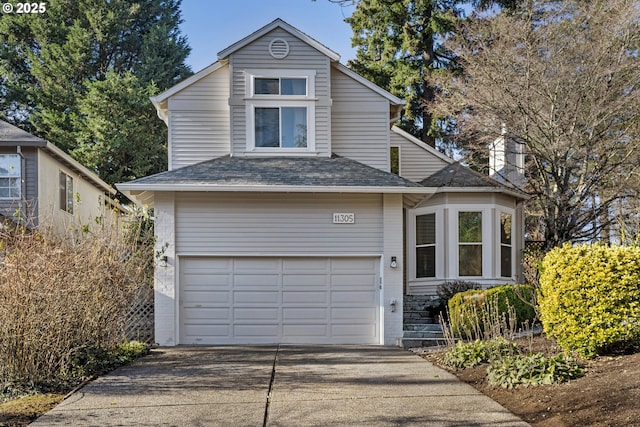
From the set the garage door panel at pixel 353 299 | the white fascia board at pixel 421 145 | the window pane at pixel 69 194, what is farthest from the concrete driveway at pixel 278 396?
the window pane at pixel 69 194

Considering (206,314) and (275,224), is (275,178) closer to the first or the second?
(275,224)

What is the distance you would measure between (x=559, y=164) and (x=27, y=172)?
550 inches

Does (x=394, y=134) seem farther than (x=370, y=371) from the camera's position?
Yes

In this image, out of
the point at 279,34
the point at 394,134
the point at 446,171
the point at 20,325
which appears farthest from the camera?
the point at 394,134

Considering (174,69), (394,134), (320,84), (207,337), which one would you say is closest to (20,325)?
(207,337)

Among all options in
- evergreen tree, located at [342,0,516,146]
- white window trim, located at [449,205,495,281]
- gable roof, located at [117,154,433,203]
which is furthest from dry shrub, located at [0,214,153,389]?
evergreen tree, located at [342,0,516,146]

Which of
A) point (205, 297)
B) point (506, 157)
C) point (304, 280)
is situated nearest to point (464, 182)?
point (506, 157)

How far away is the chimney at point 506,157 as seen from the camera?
1494 cm

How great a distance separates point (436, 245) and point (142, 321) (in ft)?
23.3

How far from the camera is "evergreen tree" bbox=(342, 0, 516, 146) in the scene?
2230cm

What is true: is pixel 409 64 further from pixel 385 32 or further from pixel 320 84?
pixel 320 84

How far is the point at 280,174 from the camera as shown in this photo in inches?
502

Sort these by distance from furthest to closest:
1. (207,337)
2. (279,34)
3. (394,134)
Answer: (394,134) < (279,34) < (207,337)

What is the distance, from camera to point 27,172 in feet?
57.0
